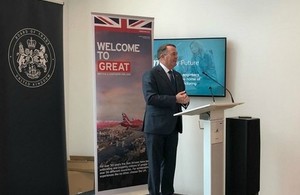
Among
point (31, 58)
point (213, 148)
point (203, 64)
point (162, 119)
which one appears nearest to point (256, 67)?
point (203, 64)

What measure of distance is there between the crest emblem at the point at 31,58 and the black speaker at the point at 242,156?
151 centimetres

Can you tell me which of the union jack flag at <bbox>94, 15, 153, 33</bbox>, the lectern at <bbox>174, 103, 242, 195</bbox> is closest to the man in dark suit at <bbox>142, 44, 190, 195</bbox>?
the union jack flag at <bbox>94, 15, 153, 33</bbox>

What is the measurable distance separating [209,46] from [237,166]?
1510mm

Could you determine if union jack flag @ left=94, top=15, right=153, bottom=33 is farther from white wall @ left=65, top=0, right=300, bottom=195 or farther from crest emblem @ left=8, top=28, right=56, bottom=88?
crest emblem @ left=8, top=28, right=56, bottom=88

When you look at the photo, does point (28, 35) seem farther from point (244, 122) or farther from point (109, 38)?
point (244, 122)

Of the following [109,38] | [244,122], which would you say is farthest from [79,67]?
[244,122]

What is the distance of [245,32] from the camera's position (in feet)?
12.4

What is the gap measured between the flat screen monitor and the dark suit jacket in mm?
671

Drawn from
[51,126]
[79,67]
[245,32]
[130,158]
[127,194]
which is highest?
[245,32]

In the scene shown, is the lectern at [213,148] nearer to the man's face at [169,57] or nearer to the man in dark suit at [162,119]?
the man in dark suit at [162,119]

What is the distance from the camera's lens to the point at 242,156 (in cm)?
284

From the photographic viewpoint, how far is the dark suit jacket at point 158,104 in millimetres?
3285

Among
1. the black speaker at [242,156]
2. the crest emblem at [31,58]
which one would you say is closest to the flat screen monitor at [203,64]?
the black speaker at [242,156]

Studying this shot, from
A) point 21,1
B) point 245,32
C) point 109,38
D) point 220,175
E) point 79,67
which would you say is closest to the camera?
point 21,1
